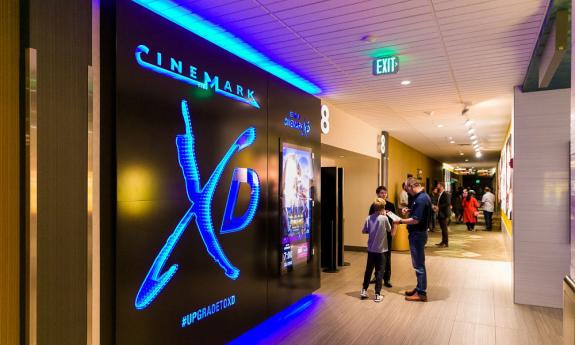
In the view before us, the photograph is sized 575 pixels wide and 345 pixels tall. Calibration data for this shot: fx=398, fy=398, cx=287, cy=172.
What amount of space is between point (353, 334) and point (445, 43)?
3.17 m

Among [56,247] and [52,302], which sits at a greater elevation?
[56,247]

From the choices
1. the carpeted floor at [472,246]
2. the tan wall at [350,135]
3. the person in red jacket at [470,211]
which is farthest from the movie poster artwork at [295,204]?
the person in red jacket at [470,211]

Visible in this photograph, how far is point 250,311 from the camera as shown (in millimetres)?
4219

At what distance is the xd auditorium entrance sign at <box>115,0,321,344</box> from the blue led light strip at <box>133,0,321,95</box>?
165 mm

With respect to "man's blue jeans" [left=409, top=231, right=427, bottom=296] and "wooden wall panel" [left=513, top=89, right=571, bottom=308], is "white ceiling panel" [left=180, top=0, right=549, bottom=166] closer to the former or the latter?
"wooden wall panel" [left=513, top=89, right=571, bottom=308]

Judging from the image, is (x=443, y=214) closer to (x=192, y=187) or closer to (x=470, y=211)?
(x=470, y=211)

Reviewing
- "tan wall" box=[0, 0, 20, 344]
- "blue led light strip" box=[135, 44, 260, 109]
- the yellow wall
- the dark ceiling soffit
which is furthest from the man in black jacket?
"tan wall" box=[0, 0, 20, 344]

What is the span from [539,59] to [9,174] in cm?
499

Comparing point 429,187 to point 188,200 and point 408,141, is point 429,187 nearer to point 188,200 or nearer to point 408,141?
point 408,141

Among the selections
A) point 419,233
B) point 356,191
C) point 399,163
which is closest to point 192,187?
point 419,233

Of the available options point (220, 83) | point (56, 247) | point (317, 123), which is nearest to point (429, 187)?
point (317, 123)

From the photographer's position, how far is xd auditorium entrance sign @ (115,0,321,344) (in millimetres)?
2805

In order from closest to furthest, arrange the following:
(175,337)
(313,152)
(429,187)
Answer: (175,337) < (313,152) < (429,187)

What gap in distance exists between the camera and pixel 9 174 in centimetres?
207
